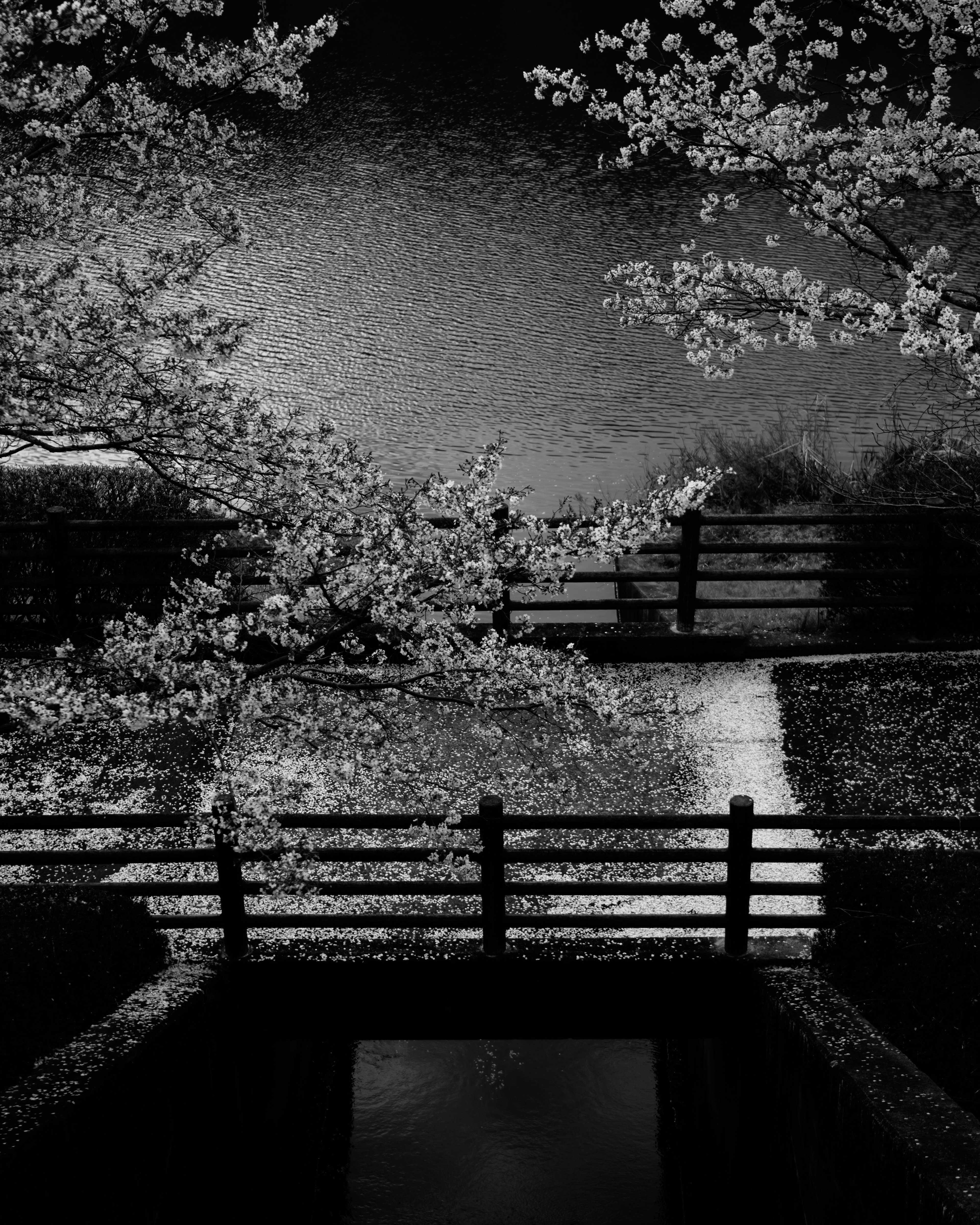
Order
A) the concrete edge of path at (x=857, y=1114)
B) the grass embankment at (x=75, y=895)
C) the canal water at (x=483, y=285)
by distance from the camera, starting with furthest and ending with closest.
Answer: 1. the canal water at (x=483, y=285)
2. the grass embankment at (x=75, y=895)
3. the concrete edge of path at (x=857, y=1114)

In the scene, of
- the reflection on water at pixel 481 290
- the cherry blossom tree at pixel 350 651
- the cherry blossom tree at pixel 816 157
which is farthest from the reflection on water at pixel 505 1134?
the reflection on water at pixel 481 290

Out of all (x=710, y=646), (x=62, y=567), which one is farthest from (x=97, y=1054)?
(x=710, y=646)

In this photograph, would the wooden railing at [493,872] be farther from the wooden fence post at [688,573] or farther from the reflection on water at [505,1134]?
the wooden fence post at [688,573]

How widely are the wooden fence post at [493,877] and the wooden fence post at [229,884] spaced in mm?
1506

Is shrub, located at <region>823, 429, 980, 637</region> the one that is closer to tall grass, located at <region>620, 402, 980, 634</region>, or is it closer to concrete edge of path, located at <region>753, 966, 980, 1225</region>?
tall grass, located at <region>620, 402, 980, 634</region>

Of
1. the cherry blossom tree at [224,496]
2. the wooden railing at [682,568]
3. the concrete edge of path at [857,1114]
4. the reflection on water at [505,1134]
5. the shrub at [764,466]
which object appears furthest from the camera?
the shrub at [764,466]

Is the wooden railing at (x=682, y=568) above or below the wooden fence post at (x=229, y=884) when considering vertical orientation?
above

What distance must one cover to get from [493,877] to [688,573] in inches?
202

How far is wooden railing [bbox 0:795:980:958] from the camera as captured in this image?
6.98m

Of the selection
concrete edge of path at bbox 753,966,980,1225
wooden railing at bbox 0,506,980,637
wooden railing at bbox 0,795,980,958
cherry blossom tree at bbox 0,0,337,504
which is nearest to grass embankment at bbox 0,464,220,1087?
wooden railing at bbox 0,795,980,958

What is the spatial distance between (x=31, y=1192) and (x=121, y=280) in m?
6.31

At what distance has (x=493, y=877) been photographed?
710cm

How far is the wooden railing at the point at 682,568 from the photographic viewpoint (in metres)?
11.0

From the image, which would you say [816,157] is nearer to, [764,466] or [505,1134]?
[764,466]
